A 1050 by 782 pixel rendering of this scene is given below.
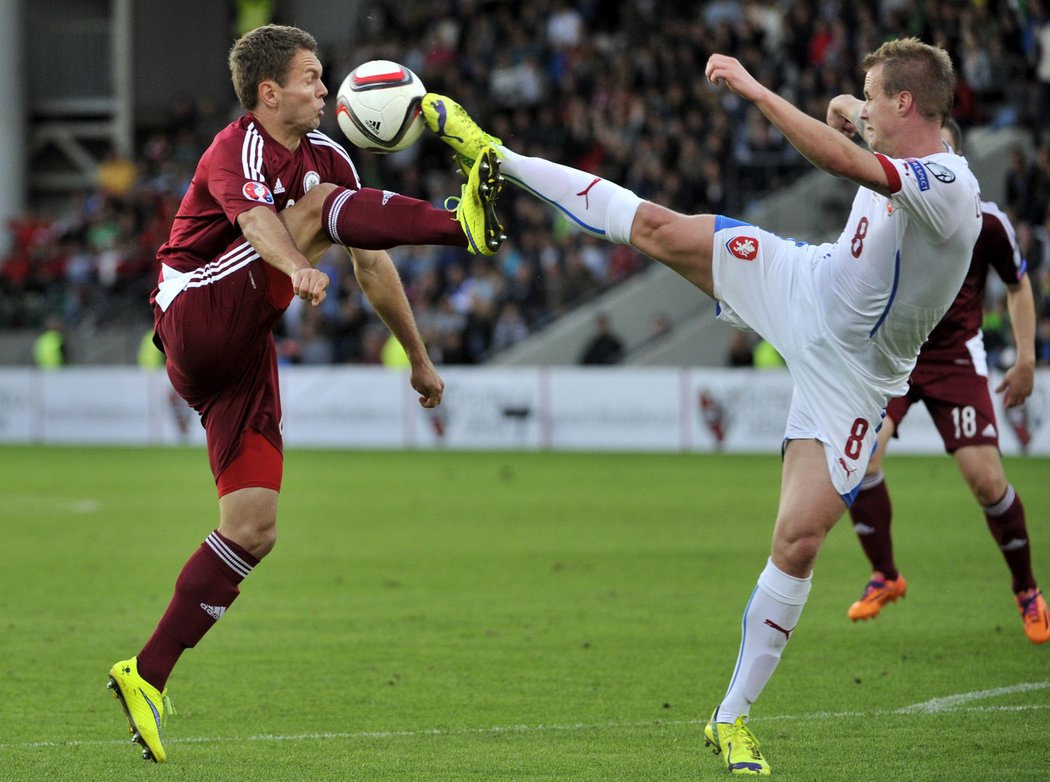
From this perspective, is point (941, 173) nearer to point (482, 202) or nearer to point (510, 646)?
point (482, 202)

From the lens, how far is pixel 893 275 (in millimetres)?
5180

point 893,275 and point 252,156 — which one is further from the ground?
point 252,156

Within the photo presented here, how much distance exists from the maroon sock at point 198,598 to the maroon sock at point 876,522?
12.2 feet

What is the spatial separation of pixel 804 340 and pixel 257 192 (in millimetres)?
1925

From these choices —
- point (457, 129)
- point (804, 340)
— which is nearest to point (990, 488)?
point (804, 340)

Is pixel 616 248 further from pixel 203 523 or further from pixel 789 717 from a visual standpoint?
pixel 789 717

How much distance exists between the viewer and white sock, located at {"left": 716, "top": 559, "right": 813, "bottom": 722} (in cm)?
522

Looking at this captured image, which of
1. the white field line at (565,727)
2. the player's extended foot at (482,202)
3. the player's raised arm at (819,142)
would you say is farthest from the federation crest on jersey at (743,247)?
the white field line at (565,727)

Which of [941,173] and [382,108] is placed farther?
[382,108]

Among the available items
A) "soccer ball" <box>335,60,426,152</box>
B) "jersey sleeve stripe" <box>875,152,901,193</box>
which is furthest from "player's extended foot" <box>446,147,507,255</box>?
"jersey sleeve stripe" <box>875,152,901,193</box>

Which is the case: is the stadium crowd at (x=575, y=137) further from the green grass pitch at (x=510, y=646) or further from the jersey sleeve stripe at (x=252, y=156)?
the jersey sleeve stripe at (x=252, y=156)

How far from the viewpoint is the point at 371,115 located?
566 cm

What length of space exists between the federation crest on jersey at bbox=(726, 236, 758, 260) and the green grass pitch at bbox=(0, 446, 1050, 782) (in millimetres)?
1721

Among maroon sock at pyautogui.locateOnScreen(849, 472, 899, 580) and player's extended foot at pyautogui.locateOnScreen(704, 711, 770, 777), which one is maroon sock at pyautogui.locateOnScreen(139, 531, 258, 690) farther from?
maroon sock at pyautogui.locateOnScreen(849, 472, 899, 580)
